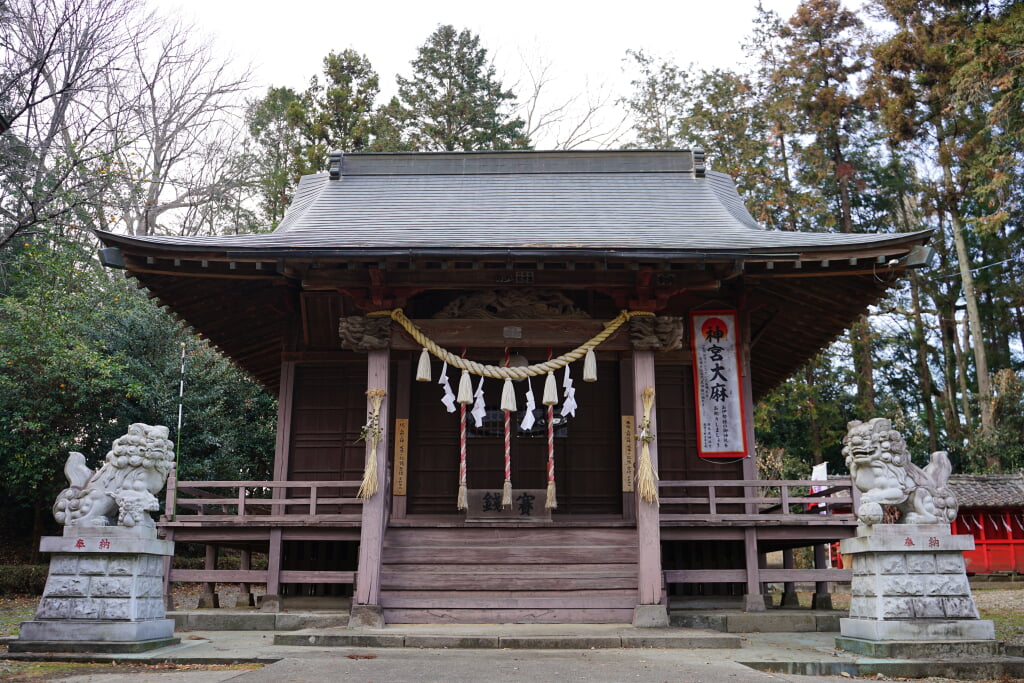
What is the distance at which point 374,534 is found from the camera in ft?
29.2

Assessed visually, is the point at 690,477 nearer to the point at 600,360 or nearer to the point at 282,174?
the point at 600,360

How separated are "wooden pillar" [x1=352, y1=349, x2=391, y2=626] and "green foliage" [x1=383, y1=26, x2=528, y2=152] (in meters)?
18.7

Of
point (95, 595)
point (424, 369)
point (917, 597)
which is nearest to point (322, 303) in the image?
point (424, 369)

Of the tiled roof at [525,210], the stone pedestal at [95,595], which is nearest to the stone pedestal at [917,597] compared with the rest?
the tiled roof at [525,210]

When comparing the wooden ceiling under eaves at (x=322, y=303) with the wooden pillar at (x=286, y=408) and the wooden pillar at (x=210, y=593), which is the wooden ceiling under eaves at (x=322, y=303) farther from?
the wooden pillar at (x=210, y=593)

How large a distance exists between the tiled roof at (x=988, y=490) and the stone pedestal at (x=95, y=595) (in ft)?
62.6

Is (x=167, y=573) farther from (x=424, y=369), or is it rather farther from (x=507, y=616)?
(x=507, y=616)

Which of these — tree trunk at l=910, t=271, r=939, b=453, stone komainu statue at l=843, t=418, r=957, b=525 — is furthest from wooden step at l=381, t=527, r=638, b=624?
tree trunk at l=910, t=271, r=939, b=453

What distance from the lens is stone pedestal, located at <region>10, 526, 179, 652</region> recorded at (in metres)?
7.11

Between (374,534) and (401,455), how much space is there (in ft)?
7.77

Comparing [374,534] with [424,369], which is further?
[424,369]

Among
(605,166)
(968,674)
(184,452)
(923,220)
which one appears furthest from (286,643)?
(923,220)

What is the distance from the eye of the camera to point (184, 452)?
1897 centimetres

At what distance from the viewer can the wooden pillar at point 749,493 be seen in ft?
32.1
